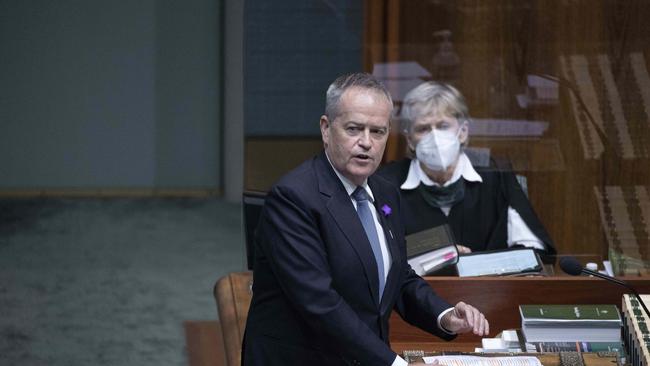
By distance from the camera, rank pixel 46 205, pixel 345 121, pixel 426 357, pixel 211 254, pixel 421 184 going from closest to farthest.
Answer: pixel 345 121 → pixel 426 357 → pixel 421 184 → pixel 211 254 → pixel 46 205

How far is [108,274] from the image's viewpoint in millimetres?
6723

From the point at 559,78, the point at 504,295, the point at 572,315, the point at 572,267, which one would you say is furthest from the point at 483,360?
the point at 559,78

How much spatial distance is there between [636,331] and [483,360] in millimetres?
367

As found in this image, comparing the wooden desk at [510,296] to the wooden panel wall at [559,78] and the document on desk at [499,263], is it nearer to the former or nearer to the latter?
the document on desk at [499,263]

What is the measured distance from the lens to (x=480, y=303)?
Answer: 3531mm

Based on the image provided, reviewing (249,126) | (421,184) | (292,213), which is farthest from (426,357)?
(249,126)

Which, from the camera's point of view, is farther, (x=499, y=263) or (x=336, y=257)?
(x=499, y=263)

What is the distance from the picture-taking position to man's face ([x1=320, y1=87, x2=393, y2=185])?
2.53 metres

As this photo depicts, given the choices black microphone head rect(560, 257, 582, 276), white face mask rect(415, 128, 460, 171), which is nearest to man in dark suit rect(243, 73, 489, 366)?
black microphone head rect(560, 257, 582, 276)

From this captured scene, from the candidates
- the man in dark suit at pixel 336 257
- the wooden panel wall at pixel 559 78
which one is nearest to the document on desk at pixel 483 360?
the man in dark suit at pixel 336 257

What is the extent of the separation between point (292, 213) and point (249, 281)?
1857 mm

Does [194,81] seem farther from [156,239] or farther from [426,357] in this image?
[426,357]

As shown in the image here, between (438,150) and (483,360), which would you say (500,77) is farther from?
(483,360)

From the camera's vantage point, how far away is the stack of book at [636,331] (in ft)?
9.27
